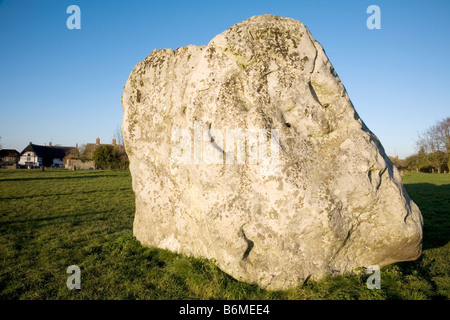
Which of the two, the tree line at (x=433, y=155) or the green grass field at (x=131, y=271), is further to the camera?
the tree line at (x=433, y=155)

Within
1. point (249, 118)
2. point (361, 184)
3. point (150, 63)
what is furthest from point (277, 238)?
point (150, 63)

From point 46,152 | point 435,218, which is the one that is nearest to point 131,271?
point 435,218

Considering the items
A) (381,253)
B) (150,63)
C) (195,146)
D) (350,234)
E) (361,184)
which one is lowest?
(381,253)

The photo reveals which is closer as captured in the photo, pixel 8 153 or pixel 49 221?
pixel 49 221

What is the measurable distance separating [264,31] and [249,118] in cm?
175

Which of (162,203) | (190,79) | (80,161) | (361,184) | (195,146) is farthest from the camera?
(80,161)

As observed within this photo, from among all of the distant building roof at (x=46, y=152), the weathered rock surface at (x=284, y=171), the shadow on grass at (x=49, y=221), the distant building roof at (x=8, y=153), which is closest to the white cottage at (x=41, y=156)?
the distant building roof at (x=46, y=152)

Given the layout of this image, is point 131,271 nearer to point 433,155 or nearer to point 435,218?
point 435,218

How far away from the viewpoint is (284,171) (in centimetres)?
479

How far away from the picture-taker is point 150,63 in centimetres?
698

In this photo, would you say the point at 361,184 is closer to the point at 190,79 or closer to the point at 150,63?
the point at 190,79

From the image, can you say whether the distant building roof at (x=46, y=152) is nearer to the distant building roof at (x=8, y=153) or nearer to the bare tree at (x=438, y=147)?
the distant building roof at (x=8, y=153)

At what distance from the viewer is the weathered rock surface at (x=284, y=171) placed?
15.8 feet

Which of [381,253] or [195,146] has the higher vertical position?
[195,146]
